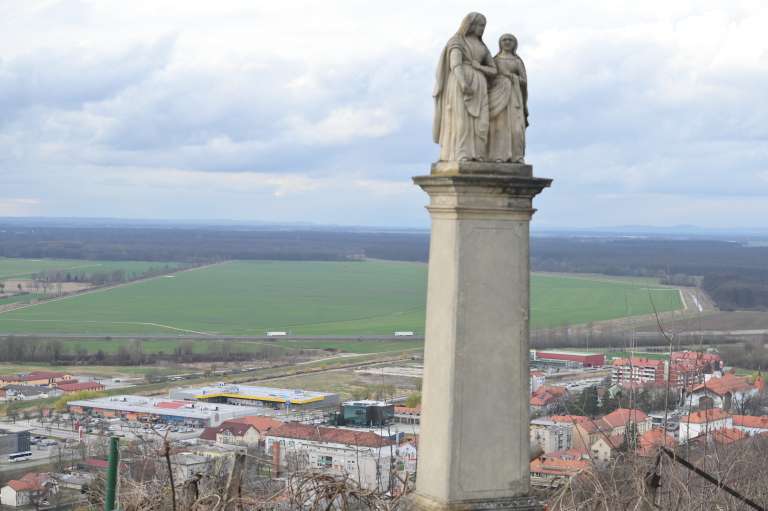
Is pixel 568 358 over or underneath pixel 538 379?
underneath

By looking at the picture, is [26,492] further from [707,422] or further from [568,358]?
[568,358]

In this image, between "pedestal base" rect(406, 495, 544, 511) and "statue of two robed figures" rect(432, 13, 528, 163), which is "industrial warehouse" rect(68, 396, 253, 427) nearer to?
"pedestal base" rect(406, 495, 544, 511)

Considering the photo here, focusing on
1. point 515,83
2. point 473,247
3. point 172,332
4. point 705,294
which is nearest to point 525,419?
point 473,247

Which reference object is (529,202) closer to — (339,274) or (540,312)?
(540,312)

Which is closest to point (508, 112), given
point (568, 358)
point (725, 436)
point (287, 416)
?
point (725, 436)

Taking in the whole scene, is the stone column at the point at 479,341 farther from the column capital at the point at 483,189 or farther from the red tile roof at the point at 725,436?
the red tile roof at the point at 725,436

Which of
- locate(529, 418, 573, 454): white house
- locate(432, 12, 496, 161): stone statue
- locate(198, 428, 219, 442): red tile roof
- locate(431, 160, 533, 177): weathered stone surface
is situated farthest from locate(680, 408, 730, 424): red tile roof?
locate(198, 428, 219, 442): red tile roof
